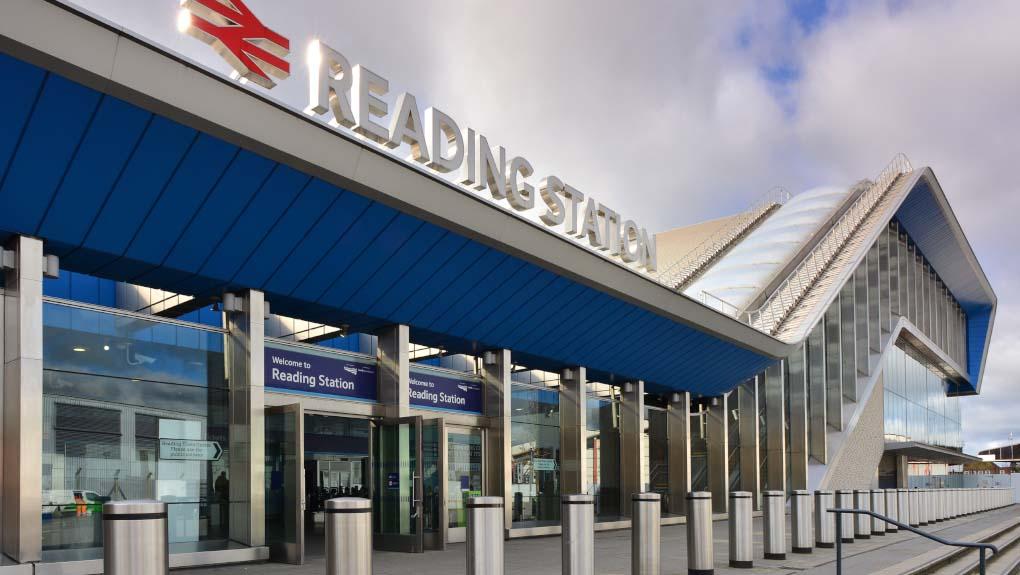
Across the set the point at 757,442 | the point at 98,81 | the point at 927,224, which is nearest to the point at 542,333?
the point at 98,81

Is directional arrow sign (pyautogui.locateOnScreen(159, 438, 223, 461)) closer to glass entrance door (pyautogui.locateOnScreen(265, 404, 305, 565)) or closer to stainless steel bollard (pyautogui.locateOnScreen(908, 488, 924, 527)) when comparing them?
glass entrance door (pyautogui.locateOnScreen(265, 404, 305, 565))

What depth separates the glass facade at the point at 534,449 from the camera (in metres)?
20.2

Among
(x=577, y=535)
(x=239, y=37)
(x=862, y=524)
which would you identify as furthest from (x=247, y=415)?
(x=862, y=524)

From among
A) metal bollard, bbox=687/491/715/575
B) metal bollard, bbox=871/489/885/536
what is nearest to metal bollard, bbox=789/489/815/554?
metal bollard, bbox=687/491/715/575

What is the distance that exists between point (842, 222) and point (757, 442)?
16.1 meters

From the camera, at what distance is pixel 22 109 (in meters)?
10.0

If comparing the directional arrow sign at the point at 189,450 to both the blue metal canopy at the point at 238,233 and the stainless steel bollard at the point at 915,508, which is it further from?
the stainless steel bollard at the point at 915,508

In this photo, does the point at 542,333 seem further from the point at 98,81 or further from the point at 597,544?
the point at 98,81

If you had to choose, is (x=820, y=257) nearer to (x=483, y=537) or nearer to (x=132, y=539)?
(x=483, y=537)

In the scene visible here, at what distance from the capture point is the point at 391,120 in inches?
565

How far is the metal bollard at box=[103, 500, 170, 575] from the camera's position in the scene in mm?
6371

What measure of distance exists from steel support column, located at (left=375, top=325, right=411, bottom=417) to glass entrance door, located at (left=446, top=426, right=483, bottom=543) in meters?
1.41

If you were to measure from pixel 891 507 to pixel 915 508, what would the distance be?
2.49m

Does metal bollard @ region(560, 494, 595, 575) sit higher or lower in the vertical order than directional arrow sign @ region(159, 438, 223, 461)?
lower
